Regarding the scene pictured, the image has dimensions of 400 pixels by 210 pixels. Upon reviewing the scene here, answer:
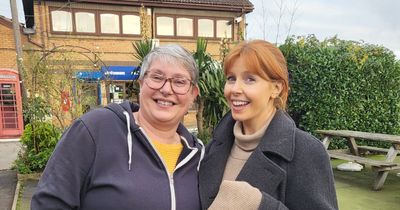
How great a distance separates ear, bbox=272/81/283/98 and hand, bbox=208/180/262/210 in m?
0.45

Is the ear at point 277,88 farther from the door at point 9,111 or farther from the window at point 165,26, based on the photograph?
the window at point 165,26

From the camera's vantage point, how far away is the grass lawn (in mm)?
4786

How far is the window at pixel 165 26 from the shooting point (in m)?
16.2

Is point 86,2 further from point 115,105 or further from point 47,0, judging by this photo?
point 115,105

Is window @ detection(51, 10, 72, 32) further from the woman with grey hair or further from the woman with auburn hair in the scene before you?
the woman with auburn hair

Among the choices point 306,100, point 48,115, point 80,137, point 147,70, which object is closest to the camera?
point 80,137

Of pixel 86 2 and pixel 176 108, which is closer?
pixel 176 108

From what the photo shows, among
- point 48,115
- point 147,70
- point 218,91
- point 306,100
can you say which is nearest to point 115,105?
point 147,70

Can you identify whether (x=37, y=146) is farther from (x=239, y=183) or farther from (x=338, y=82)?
(x=338, y=82)

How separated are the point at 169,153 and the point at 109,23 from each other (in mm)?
14903

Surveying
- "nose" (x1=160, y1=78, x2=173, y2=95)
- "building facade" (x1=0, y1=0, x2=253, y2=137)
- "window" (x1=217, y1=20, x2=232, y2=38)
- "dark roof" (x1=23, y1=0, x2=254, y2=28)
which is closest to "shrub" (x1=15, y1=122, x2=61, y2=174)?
"nose" (x1=160, y1=78, x2=173, y2=95)

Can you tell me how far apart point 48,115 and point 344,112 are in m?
6.51

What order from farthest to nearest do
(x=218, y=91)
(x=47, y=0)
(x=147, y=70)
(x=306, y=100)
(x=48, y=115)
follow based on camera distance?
(x=47, y=0)
(x=306, y=100)
(x=48, y=115)
(x=218, y=91)
(x=147, y=70)

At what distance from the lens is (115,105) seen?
176cm
